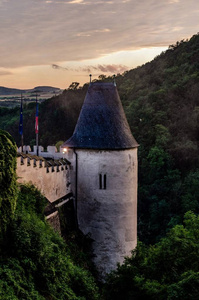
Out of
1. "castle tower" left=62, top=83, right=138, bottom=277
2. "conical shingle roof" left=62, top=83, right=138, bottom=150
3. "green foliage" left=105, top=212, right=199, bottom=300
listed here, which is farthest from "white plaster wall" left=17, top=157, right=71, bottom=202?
"green foliage" left=105, top=212, right=199, bottom=300

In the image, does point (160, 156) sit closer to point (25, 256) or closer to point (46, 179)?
point (46, 179)

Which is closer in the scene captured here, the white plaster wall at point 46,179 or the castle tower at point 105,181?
the white plaster wall at point 46,179

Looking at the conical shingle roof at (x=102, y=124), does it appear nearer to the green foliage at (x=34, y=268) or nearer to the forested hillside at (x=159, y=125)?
the green foliage at (x=34, y=268)

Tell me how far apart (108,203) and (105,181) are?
3.58 feet

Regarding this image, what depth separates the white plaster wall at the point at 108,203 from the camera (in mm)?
21391

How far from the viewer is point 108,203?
21438 mm

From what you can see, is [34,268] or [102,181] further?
[102,181]

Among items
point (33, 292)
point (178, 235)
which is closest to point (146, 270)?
point (178, 235)

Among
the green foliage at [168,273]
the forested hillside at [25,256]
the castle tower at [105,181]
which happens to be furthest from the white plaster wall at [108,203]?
the forested hillside at [25,256]

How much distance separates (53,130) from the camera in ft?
257

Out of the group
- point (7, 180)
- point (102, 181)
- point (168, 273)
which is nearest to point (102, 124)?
point (102, 181)

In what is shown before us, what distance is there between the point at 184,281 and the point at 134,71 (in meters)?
91.7

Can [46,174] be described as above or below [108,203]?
above

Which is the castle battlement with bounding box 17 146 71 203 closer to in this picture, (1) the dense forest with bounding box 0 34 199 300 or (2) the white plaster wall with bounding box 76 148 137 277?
(2) the white plaster wall with bounding box 76 148 137 277
